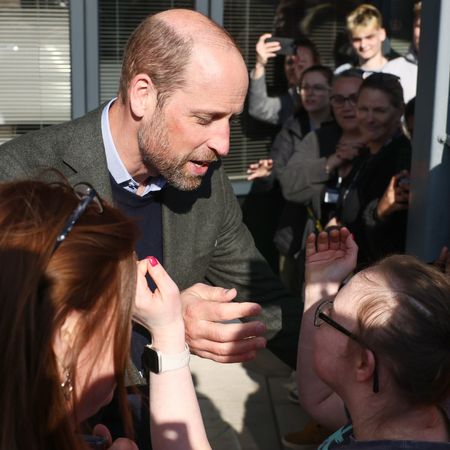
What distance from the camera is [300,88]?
213 inches

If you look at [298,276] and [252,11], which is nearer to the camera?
[298,276]

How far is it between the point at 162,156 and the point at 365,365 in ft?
3.50

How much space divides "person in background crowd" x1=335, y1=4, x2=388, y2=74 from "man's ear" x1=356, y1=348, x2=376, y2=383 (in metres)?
3.89

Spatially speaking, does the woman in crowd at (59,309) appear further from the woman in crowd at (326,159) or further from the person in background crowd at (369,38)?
the person in background crowd at (369,38)

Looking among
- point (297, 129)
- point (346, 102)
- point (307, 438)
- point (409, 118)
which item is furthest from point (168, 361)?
point (297, 129)

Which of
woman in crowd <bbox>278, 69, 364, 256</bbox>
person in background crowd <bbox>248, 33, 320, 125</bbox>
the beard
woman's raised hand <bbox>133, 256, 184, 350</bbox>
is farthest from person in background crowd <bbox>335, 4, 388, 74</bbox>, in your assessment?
woman's raised hand <bbox>133, 256, 184, 350</bbox>

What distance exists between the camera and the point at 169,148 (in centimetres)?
266

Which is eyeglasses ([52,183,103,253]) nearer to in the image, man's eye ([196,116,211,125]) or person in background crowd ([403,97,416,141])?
man's eye ([196,116,211,125])

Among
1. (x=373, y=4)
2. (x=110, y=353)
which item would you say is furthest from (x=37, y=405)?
(x=373, y=4)

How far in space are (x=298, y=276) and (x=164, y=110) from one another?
249 centimetres

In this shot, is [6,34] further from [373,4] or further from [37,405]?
[37,405]

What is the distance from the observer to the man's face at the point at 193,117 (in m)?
2.66

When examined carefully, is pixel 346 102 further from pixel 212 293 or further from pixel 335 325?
pixel 335 325

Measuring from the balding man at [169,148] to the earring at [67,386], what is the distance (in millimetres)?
969
